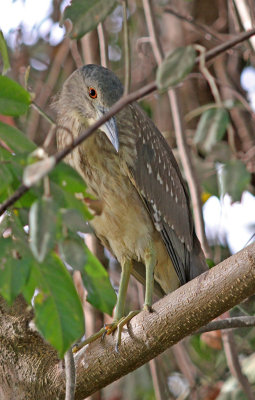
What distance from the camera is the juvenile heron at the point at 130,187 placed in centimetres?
233

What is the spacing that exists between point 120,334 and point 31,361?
0.87 feet

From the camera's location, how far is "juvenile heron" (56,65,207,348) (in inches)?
91.6

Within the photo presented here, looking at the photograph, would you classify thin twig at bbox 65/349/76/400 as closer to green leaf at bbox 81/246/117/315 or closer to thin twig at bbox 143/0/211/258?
green leaf at bbox 81/246/117/315

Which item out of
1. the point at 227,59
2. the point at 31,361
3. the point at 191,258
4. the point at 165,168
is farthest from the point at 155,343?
the point at 227,59

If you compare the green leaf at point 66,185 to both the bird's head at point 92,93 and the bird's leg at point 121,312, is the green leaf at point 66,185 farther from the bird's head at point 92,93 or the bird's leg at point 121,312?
the bird's head at point 92,93

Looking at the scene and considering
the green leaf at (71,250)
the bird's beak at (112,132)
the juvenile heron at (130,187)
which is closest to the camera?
the green leaf at (71,250)

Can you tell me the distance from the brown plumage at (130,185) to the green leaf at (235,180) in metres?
0.26

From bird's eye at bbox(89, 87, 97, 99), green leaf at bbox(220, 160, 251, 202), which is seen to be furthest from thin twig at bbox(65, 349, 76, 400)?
bird's eye at bbox(89, 87, 97, 99)

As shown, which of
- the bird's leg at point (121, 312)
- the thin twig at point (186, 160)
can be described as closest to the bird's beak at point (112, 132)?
the thin twig at point (186, 160)

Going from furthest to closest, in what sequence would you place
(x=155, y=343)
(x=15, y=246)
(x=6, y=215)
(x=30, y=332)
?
1. (x=30, y=332)
2. (x=155, y=343)
3. (x=6, y=215)
4. (x=15, y=246)

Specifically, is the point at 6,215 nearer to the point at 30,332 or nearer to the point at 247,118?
the point at 30,332

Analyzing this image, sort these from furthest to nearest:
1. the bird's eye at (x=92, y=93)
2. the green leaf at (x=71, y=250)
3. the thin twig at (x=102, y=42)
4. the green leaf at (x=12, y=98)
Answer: the thin twig at (x=102, y=42) < the bird's eye at (x=92, y=93) < the green leaf at (x=12, y=98) < the green leaf at (x=71, y=250)

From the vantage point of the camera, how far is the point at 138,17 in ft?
12.6

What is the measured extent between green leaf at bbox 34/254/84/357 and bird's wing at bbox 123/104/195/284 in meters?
1.15
